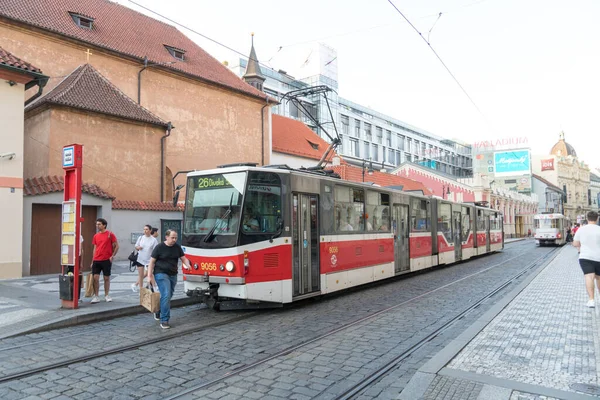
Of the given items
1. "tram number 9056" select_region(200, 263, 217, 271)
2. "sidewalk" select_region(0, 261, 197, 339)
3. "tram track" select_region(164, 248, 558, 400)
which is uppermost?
"tram number 9056" select_region(200, 263, 217, 271)

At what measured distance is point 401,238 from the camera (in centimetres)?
1564

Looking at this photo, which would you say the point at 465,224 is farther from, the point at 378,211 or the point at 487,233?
the point at 378,211

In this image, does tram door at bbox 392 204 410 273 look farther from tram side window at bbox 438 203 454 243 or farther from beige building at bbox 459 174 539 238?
beige building at bbox 459 174 539 238

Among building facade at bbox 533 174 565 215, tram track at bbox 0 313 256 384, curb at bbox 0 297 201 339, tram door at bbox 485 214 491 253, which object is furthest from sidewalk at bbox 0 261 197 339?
building facade at bbox 533 174 565 215

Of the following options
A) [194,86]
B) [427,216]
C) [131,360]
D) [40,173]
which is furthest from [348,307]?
[194,86]

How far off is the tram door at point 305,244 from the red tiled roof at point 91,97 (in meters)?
14.4

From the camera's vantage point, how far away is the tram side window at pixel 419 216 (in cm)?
1673

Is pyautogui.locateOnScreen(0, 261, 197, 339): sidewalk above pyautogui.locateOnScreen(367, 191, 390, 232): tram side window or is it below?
below

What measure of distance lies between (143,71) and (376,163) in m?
51.7

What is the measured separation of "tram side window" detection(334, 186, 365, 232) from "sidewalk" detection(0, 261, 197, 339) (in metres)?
4.14

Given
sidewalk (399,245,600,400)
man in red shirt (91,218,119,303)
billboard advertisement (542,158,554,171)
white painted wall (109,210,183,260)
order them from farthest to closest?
billboard advertisement (542,158,554,171), white painted wall (109,210,183,260), man in red shirt (91,218,119,303), sidewalk (399,245,600,400)

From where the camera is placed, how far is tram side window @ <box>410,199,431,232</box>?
659 inches

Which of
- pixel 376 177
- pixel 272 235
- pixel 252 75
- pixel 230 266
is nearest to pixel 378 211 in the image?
pixel 272 235

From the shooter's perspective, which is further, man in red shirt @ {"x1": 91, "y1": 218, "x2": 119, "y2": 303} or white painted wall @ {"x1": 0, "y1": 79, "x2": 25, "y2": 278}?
white painted wall @ {"x1": 0, "y1": 79, "x2": 25, "y2": 278}
